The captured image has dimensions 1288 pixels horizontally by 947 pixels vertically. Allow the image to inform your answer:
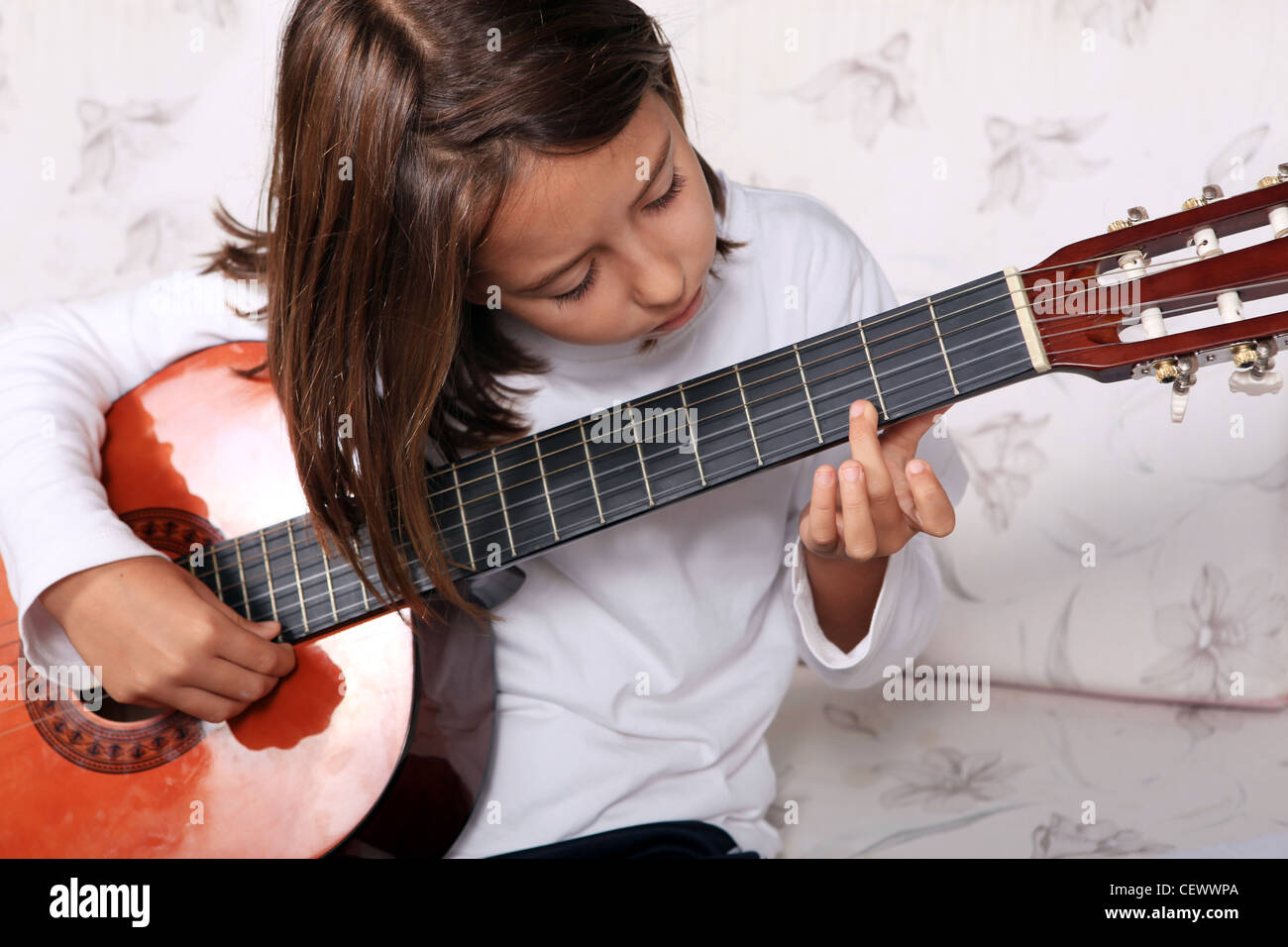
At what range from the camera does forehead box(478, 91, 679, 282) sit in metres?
0.67

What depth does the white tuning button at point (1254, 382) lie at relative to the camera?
613 mm

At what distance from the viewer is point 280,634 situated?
896mm

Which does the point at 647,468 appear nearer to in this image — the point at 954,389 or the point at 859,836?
the point at 954,389

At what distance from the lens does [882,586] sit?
89cm

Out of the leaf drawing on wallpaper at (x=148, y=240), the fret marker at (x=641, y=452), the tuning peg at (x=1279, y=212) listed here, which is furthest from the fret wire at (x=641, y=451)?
the leaf drawing on wallpaper at (x=148, y=240)

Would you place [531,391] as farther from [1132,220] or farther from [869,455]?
[1132,220]

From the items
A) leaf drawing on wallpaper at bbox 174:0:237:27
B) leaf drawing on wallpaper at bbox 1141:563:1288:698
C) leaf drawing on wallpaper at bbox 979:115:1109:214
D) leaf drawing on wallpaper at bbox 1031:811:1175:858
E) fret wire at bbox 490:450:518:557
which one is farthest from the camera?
leaf drawing on wallpaper at bbox 174:0:237:27

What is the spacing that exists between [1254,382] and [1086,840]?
1.82 ft

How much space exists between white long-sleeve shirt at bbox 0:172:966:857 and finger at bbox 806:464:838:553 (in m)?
0.09

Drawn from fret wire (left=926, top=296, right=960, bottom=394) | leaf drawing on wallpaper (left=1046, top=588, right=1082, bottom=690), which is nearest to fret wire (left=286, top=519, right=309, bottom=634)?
fret wire (left=926, top=296, right=960, bottom=394)

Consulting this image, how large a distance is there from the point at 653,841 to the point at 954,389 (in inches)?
18.1

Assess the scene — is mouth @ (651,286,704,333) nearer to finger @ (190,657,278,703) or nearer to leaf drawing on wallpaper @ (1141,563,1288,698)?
finger @ (190,657,278,703)

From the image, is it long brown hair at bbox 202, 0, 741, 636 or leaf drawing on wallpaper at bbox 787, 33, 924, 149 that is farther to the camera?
leaf drawing on wallpaper at bbox 787, 33, 924, 149

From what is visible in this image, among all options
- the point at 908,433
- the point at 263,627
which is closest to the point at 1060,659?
the point at 908,433
